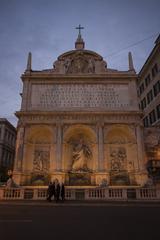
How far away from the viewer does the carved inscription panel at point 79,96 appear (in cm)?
2678

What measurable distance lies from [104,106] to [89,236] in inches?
888

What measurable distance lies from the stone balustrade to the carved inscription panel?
12467 millimetres

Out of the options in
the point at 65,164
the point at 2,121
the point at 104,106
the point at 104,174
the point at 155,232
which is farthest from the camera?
the point at 2,121

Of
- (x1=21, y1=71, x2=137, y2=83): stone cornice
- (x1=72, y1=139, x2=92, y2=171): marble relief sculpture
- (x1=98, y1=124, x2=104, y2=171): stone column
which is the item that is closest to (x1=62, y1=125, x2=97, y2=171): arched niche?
(x1=72, y1=139, x2=92, y2=171): marble relief sculpture

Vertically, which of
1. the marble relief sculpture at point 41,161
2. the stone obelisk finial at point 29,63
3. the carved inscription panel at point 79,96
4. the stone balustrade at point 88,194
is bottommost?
the stone balustrade at point 88,194

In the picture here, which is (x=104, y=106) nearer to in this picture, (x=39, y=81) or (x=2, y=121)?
(x=39, y=81)

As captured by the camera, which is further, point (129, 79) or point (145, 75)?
point (145, 75)

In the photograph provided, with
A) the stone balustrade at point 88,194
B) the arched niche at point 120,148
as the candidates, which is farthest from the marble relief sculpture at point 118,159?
the stone balustrade at point 88,194

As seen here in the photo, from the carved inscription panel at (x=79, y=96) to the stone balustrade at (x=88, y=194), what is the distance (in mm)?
12467

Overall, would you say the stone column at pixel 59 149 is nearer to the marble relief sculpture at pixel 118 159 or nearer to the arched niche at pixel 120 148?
the arched niche at pixel 120 148

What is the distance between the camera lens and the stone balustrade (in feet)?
51.8

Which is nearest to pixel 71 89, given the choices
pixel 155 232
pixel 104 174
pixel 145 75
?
pixel 104 174

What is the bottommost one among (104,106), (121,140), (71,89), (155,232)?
(155,232)

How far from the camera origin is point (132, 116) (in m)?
25.4
